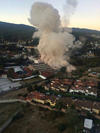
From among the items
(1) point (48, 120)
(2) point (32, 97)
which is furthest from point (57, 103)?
(2) point (32, 97)

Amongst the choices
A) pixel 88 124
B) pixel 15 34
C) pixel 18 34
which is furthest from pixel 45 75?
pixel 18 34

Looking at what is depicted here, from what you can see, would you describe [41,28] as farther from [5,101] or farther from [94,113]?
[94,113]

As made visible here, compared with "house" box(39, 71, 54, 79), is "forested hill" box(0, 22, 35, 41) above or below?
above

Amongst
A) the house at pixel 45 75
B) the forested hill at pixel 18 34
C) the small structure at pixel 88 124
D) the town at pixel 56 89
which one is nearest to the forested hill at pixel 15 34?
the forested hill at pixel 18 34

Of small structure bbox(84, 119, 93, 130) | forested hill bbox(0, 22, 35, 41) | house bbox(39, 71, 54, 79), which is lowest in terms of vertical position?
small structure bbox(84, 119, 93, 130)

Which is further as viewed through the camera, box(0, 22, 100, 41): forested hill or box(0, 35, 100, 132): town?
box(0, 22, 100, 41): forested hill

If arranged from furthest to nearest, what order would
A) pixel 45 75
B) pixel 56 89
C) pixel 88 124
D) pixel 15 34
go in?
pixel 15 34, pixel 45 75, pixel 56 89, pixel 88 124

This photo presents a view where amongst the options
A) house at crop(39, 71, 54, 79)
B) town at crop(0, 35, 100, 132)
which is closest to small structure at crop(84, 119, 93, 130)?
town at crop(0, 35, 100, 132)

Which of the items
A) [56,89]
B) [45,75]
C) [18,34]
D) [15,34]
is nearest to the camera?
[56,89]

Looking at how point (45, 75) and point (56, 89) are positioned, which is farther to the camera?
point (45, 75)

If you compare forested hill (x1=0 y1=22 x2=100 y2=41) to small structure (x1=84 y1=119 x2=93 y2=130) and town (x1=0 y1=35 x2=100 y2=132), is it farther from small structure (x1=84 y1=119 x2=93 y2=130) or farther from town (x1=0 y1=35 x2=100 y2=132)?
small structure (x1=84 y1=119 x2=93 y2=130)

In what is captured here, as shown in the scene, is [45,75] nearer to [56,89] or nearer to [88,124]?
[56,89]
